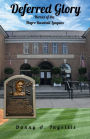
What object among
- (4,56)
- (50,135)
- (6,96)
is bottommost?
(50,135)

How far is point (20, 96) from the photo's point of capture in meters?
4.39

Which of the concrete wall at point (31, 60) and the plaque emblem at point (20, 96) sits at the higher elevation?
the concrete wall at point (31, 60)

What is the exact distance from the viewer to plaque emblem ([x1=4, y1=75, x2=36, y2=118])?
4.39m

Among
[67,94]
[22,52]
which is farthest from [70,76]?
[67,94]

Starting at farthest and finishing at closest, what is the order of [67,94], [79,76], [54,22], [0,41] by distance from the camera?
[79,76]
[0,41]
[67,94]
[54,22]

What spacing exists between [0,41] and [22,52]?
3.92 metres

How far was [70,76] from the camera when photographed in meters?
24.1

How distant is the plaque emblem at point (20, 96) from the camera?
439 cm

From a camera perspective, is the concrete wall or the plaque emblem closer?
the plaque emblem

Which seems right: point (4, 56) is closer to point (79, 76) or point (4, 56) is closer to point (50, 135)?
point (79, 76)

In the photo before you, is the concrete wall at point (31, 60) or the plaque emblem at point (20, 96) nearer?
the plaque emblem at point (20, 96)

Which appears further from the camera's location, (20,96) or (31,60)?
(31,60)

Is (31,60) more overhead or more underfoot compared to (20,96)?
more overhead

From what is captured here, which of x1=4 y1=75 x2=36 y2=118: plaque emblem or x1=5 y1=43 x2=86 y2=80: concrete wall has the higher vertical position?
x1=5 y1=43 x2=86 y2=80: concrete wall
